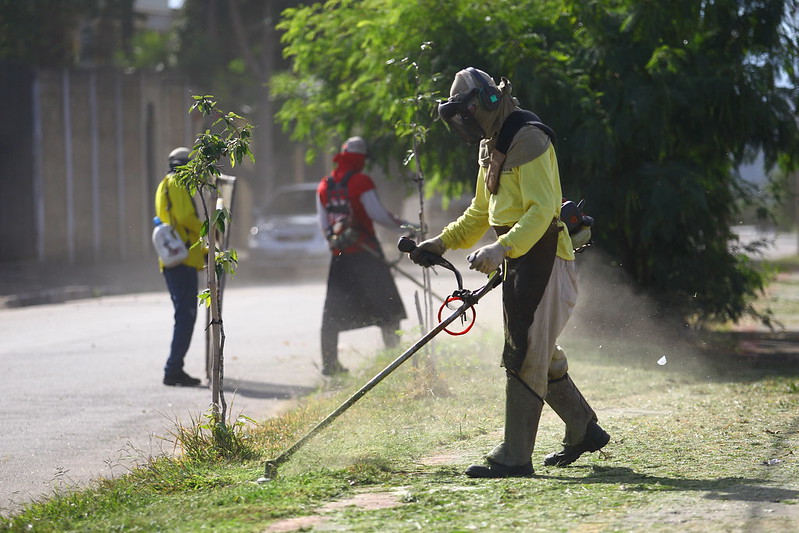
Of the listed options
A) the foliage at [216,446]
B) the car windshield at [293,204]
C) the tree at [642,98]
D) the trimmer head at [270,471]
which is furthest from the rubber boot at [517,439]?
the car windshield at [293,204]

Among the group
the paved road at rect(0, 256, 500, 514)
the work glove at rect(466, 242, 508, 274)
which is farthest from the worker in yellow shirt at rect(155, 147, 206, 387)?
the work glove at rect(466, 242, 508, 274)

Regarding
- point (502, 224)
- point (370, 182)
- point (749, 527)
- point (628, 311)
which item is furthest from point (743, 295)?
point (749, 527)

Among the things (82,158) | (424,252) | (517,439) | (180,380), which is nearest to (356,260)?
(180,380)

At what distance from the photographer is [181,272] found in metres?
8.78

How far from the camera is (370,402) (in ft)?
23.2

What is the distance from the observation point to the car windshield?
2148cm

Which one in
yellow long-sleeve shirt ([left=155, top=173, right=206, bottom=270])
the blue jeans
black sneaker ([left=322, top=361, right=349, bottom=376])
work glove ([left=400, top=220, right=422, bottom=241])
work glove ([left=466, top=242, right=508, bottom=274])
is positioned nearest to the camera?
work glove ([left=466, top=242, right=508, bottom=274])

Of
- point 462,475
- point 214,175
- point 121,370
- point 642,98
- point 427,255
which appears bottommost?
point 121,370

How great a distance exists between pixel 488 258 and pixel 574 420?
3.15ft

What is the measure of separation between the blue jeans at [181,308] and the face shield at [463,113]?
4.20 meters

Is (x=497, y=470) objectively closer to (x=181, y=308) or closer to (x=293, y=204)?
(x=181, y=308)

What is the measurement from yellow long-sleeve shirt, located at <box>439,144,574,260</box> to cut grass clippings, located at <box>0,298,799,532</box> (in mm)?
1033

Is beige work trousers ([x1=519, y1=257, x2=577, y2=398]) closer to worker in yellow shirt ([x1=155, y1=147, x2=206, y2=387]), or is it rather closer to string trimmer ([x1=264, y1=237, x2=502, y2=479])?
string trimmer ([x1=264, y1=237, x2=502, y2=479])

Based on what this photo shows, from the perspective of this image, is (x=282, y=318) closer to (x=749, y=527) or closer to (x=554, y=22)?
(x=554, y=22)
